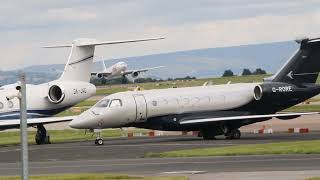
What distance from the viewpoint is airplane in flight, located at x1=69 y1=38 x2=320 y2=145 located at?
46625 mm

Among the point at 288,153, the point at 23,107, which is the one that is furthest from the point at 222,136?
the point at 23,107

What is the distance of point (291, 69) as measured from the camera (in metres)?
50.6

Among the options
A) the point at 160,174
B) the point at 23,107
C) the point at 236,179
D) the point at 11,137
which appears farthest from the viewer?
the point at 11,137

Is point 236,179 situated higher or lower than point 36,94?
lower

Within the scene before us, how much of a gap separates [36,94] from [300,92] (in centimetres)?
1592

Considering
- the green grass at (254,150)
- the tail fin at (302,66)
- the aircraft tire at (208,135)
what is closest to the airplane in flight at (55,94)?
the aircraft tire at (208,135)

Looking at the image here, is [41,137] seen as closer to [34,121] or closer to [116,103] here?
[34,121]

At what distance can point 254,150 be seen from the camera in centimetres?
3597

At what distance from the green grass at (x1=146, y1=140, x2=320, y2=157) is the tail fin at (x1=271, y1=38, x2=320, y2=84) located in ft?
40.8

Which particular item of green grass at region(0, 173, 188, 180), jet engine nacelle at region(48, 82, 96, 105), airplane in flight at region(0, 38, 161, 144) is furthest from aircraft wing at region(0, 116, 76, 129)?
green grass at region(0, 173, 188, 180)

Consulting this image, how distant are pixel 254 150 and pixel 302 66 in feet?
51.2

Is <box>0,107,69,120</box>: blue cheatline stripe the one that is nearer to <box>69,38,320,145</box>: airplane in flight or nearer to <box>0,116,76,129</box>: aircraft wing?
<box>0,116,76,129</box>: aircraft wing

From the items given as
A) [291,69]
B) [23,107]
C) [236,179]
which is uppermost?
[291,69]

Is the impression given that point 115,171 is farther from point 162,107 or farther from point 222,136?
point 222,136
